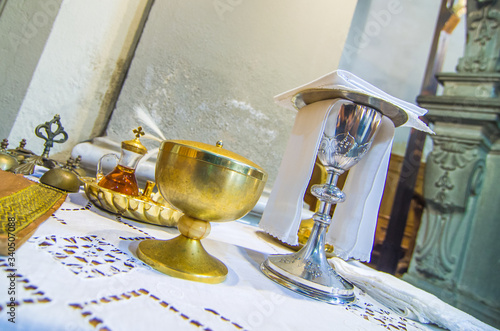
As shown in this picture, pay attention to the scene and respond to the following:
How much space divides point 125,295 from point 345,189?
0.57 m

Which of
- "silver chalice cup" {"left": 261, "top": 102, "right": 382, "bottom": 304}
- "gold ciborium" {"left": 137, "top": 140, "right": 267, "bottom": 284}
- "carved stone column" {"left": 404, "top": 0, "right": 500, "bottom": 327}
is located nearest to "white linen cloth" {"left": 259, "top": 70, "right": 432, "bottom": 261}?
"silver chalice cup" {"left": 261, "top": 102, "right": 382, "bottom": 304}

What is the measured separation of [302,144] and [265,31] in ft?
3.22

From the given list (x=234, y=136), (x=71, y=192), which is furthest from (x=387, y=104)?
(x=234, y=136)

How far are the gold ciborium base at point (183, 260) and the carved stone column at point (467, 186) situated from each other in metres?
1.86

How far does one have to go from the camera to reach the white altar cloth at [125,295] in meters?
0.27

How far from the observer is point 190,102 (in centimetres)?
133

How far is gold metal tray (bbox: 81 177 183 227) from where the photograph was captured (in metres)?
0.60

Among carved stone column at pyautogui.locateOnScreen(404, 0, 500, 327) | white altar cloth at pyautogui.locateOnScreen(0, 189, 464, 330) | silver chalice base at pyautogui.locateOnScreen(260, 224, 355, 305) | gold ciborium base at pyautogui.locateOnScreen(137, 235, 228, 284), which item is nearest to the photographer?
white altar cloth at pyautogui.locateOnScreen(0, 189, 464, 330)

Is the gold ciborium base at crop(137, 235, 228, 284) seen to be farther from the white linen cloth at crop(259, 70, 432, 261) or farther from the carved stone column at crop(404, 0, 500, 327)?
the carved stone column at crop(404, 0, 500, 327)

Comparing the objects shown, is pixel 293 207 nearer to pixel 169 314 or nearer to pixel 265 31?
pixel 169 314

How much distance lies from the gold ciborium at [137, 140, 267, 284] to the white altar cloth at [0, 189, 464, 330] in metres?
0.02

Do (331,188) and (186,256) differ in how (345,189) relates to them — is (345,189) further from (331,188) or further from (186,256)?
(186,256)

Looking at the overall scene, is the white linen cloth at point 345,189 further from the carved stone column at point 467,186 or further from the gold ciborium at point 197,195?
the carved stone column at point 467,186

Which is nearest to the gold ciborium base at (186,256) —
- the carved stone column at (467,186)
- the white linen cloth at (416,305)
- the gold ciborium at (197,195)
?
the gold ciborium at (197,195)
